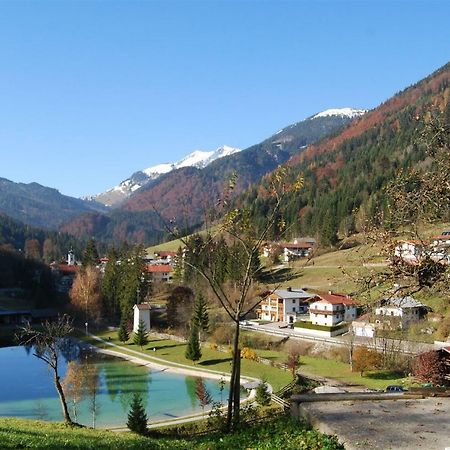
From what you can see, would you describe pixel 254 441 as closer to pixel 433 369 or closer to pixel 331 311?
pixel 433 369

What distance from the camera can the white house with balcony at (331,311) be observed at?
64.9 metres

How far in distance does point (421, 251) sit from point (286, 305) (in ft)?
210

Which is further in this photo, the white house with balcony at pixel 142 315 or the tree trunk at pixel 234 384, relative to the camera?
the white house with balcony at pixel 142 315

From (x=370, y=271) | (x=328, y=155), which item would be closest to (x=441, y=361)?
(x=370, y=271)

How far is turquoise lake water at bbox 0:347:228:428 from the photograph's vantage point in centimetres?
3809

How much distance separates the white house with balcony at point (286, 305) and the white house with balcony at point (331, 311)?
6163 mm

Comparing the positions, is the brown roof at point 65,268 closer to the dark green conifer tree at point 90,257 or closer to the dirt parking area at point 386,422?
the dark green conifer tree at point 90,257

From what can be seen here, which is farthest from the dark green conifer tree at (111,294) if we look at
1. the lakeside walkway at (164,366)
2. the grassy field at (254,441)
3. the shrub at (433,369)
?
the grassy field at (254,441)

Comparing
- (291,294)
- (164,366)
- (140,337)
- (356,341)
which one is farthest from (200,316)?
(356,341)

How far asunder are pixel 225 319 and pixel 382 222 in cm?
6078

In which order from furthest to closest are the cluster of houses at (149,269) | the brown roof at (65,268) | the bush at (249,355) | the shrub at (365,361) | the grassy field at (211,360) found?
1. the brown roof at (65,268)
2. the cluster of houses at (149,269)
3. the bush at (249,355)
4. the grassy field at (211,360)
5. the shrub at (365,361)

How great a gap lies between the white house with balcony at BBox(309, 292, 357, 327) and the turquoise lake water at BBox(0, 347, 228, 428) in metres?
21.6

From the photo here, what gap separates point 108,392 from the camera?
45.4 metres

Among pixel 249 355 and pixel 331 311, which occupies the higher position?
pixel 331 311
